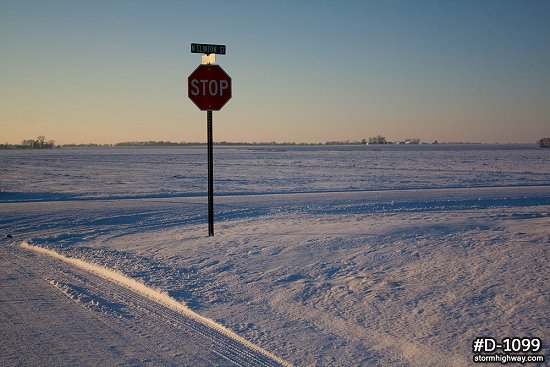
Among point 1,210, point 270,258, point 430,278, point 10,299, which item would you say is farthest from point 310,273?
point 1,210

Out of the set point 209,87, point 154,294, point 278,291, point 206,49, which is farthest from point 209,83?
point 278,291

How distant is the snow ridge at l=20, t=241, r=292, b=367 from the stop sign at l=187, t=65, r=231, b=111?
3377 mm

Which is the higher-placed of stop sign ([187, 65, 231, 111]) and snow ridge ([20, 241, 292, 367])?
stop sign ([187, 65, 231, 111])

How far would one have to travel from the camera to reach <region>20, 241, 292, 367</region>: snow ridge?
12.0 feet

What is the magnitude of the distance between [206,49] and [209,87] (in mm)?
679

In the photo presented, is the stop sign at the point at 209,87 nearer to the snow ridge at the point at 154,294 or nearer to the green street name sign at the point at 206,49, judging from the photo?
the green street name sign at the point at 206,49

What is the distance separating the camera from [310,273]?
5641mm

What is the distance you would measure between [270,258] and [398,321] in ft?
8.99

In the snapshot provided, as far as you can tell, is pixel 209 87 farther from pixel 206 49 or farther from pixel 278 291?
pixel 278 291

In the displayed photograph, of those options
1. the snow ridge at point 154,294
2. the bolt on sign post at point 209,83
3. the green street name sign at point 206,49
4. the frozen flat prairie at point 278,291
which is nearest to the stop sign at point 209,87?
the bolt on sign post at point 209,83

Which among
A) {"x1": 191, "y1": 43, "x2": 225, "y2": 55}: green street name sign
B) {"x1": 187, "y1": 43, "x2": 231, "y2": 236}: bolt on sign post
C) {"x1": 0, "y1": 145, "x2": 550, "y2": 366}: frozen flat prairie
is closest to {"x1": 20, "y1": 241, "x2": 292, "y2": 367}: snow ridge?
{"x1": 0, "y1": 145, "x2": 550, "y2": 366}: frozen flat prairie

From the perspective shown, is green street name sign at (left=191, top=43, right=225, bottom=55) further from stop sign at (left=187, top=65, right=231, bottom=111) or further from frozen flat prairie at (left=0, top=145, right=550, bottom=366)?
frozen flat prairie at (left=0, top=145, right=550, bottom=366)

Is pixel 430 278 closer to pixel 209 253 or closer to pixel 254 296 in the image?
pixel 254 296

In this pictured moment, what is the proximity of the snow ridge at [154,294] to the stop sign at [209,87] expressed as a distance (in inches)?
133
